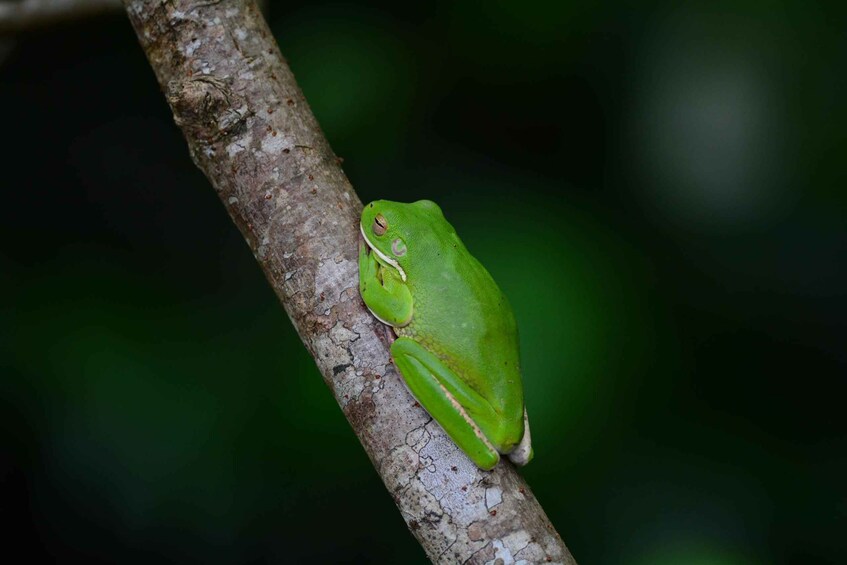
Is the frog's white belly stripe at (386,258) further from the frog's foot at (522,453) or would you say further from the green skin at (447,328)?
the frog's foot at (522,453)

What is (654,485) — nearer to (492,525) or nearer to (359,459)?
(359,459)

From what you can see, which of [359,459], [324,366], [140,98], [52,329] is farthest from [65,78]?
[324,366]

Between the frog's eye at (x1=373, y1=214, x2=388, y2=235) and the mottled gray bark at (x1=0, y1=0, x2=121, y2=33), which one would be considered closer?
the frog's eye at (x1=373, y1=214, x2=388, y2=235)

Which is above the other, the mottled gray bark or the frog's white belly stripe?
the frog's white belly stripe

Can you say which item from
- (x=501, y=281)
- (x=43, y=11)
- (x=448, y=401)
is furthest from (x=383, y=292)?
(x=43, y=11)

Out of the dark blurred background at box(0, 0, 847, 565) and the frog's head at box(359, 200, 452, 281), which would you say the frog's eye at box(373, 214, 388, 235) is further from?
the dark blurred background at box(0, 0, 847, 565)

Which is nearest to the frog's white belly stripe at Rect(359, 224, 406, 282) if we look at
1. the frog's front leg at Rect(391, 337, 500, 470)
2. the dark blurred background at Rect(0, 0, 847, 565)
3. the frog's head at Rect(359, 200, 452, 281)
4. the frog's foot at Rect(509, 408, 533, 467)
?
the frog's head at Rect(359, 200, 452, 281)
